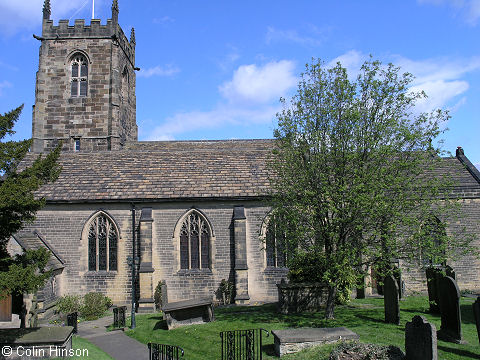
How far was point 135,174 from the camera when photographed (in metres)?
23.4

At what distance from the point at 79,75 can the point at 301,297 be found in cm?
2557

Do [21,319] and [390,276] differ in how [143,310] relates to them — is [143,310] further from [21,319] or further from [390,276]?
[390,276]

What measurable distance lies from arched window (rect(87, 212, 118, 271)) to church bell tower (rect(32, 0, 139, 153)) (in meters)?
10.8

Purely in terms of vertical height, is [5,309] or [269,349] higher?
[5,309]

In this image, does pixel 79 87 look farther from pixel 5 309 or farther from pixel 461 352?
pixel 461 352

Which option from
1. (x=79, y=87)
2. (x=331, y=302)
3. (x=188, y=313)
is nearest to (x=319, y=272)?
(x=331, y=302)

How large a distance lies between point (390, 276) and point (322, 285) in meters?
3.26

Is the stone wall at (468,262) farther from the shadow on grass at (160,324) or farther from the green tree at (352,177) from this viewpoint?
the shadow on grass at (160,324)

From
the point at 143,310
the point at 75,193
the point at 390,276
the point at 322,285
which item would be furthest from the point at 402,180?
the point at 75,193

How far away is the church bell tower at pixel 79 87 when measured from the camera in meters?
31.5

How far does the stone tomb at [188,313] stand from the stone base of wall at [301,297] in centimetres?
309

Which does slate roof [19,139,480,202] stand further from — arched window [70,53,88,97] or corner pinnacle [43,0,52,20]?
corner pinnacle [43,0,52,20]

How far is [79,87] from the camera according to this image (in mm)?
32031

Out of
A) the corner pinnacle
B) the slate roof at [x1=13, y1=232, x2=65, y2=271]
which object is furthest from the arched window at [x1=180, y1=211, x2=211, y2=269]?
the corner pinnacle
